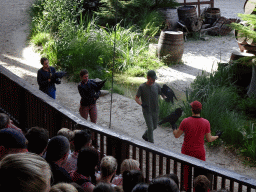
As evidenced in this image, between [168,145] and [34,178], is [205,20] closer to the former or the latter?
[168,145]

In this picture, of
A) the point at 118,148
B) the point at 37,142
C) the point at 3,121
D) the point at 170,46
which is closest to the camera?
the point at 37,142

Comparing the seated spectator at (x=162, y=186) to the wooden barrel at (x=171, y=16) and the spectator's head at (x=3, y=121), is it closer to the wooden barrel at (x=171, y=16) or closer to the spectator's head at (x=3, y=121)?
the spectator's head at (x=3, y=121)

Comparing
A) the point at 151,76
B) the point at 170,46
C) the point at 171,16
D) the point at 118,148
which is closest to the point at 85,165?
the point at 118,148

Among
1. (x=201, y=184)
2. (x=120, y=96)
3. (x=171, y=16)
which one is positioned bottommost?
(x=120, y=96)

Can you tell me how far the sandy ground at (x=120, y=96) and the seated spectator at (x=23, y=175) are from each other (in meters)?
3.48

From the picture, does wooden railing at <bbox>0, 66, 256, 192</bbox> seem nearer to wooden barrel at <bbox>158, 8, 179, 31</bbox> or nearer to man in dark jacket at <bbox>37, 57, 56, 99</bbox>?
man in dark jacket at <bbox>37, 57, 56, 99</bbox>

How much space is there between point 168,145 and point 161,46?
521 cm

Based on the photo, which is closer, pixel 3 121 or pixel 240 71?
pixel 3 121

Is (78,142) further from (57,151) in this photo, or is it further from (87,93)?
(87,93)

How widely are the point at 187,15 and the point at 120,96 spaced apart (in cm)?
680

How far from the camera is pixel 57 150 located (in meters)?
A: 2.94

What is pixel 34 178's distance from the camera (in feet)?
5.50

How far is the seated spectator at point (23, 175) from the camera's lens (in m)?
1.65

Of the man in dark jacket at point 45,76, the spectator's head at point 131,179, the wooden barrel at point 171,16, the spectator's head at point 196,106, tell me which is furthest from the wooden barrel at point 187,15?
the spectator's head at point 131,179
